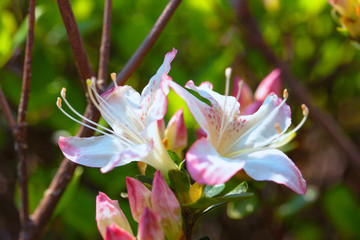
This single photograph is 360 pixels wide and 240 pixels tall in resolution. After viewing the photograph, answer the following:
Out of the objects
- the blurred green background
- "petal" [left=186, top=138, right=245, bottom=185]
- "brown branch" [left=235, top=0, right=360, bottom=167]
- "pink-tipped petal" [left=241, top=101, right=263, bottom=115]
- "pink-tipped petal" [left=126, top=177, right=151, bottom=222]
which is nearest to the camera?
"petal" [left=186, top=138, right=245, bottom=185]

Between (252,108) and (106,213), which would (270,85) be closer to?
(252,108)

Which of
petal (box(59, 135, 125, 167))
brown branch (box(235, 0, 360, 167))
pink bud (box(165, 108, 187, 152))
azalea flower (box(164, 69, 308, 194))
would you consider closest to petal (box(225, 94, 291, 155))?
azalea flower (box(164, 69, 308, 194))

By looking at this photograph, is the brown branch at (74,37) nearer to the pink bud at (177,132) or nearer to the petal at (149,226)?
the pink bud at (177,132)

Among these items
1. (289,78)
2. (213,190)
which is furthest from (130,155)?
(289,78)

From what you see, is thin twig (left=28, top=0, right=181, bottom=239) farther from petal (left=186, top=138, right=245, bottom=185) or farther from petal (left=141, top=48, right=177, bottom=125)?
petal (left=186, top=138, right=245, bottom=185)

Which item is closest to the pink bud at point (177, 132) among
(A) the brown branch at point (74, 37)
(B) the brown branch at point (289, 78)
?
(A) the brown branch at point (74, 37)

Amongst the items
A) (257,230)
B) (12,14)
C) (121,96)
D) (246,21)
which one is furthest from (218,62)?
(257,230)
